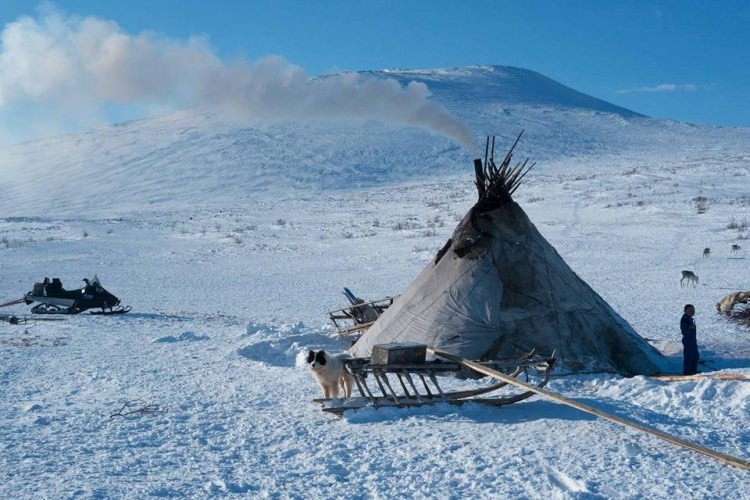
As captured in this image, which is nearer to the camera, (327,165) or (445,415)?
(445,415)

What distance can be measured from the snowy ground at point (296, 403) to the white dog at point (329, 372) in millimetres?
329

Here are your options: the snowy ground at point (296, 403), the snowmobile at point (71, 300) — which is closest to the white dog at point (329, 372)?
the snowy ground at point (296, 403)

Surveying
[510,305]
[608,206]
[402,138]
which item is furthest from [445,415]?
[402,138]

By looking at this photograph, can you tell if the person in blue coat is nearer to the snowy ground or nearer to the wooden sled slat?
the snowy ground

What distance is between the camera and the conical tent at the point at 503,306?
9.45 meters

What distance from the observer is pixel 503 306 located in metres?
9.78

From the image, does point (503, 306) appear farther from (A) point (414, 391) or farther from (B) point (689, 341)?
(A) point (414, 391)

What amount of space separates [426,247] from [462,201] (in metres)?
15.4

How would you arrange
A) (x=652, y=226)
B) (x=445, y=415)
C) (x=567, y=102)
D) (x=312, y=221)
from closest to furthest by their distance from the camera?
(x=445, y=415) < (x=652, y=226) < (x=312, y=221) < (x=567, y=102)

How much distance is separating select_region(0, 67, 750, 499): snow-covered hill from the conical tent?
0.79m

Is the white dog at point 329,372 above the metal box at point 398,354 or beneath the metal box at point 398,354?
beneath

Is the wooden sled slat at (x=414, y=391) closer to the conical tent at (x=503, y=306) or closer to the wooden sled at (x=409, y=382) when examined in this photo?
the wooden sled at (x=409, y=382)

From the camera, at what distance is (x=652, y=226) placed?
1096 inches

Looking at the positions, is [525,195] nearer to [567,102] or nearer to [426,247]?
[426,247]
